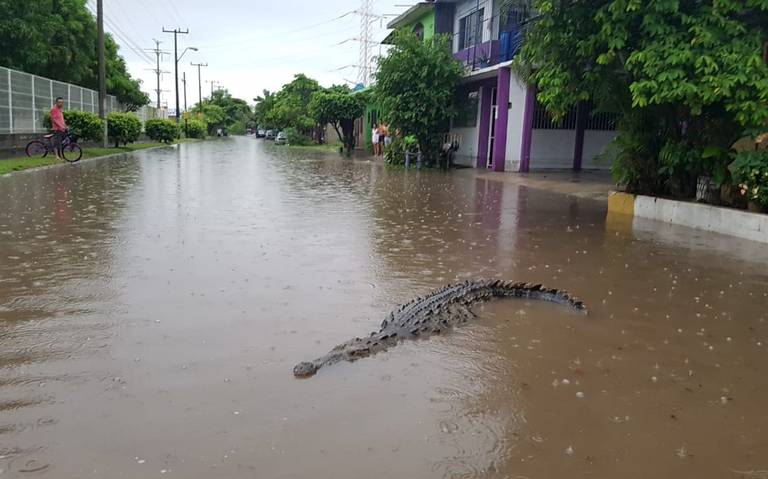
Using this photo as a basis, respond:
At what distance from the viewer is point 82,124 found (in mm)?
22203

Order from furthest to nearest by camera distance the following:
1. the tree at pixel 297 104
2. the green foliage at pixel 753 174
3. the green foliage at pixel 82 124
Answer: the tree at pixel 297 104, the green foliage at pixel 82 124, the green foliage at pixel 753 174

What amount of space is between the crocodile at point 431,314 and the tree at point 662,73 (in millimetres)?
4338

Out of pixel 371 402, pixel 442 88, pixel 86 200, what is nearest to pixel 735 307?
pixel 371 402

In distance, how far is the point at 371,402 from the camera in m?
3.41

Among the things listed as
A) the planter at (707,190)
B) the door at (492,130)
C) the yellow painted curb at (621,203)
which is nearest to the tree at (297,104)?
the door at (492,130)

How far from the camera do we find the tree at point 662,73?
8094mm

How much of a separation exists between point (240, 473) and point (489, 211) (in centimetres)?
879

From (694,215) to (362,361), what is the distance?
7.58 meters

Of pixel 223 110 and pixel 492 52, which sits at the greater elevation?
pixel 223 110

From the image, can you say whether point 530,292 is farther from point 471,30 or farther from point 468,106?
point 471,30

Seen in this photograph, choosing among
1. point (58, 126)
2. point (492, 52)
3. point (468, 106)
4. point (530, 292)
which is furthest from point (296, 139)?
point (530, 292)

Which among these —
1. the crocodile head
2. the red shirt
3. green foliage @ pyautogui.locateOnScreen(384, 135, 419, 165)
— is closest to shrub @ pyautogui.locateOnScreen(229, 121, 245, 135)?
green foliage @ pyautogui.locateOnScreen(384, 135, 419, 165)

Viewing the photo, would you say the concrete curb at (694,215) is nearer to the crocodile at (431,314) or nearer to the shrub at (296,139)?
the crocodile at (431,314)

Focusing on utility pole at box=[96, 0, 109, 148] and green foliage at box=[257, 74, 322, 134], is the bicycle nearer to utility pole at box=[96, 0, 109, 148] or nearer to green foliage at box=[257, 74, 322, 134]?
utility pole at box=[96, 0, 109, 148]
